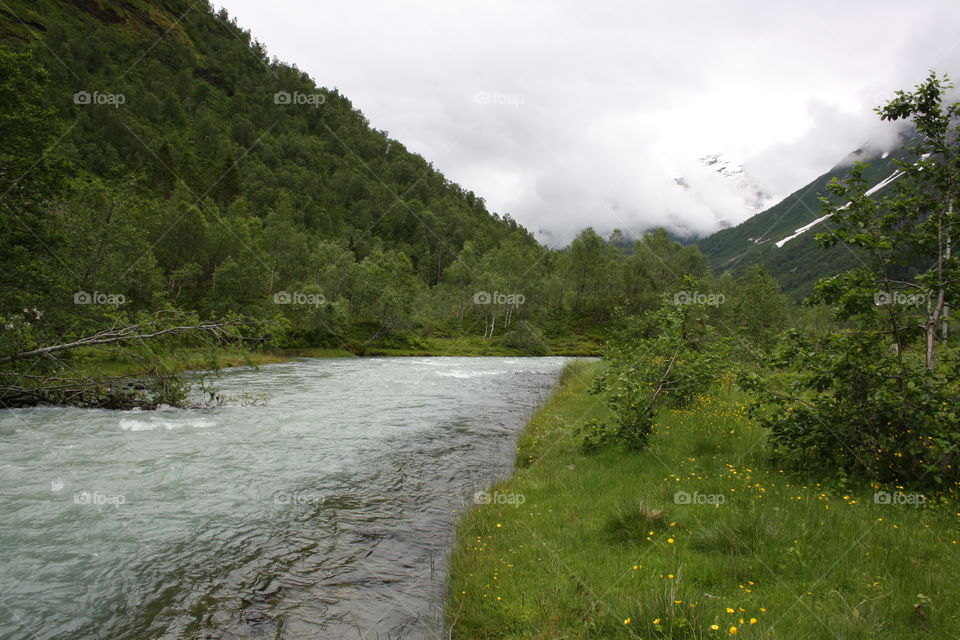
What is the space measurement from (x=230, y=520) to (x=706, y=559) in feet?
30.9

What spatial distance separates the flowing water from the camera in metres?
7.29

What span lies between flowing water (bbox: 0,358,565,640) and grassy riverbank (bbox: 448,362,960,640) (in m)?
1.31

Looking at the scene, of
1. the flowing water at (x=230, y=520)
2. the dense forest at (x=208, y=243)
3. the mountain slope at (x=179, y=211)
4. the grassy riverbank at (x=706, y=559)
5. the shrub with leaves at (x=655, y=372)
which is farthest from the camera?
the mountain slope at (x=179, y=211)

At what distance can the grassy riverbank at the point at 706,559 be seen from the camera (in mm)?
5211

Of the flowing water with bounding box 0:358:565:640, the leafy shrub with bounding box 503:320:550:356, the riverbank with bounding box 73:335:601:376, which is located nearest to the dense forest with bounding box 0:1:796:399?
the leafy shrub with bounding box 503:320:550:356

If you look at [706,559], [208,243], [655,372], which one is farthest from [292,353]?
[706,559]

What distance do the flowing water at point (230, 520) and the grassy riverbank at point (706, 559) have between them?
4.29ft

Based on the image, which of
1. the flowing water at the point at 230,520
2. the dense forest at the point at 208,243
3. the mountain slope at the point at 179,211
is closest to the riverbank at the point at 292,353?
the dense forest at the point at 208,243

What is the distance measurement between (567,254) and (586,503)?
11478 cm

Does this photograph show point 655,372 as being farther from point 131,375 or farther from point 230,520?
point 131,375

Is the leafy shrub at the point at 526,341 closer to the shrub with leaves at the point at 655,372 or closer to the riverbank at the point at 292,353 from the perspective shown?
the riverbank at the point at 292,353

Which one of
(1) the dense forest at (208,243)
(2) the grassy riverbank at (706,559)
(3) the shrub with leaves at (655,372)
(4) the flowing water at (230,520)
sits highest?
(1) the dense forest at (208,243)

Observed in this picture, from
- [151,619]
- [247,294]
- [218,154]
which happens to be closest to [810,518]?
[151,619]

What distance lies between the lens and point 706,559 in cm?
680
